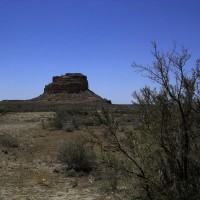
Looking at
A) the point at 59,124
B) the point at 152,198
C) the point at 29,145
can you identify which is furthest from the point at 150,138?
the point at 59,124

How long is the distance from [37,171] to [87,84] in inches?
4079

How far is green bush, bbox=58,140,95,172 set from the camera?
14031mm

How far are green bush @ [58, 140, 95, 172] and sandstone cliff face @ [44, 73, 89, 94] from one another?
98.7 metres

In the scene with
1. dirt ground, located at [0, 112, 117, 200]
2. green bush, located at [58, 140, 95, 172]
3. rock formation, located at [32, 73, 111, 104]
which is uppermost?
rock formation, located at [32, 73, 111, 104]

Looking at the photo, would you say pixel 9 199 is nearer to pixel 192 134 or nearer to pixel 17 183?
pixel 17 183

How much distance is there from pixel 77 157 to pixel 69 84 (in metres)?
100

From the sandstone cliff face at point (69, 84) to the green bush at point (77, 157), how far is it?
324 ft

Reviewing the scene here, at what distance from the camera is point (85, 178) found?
504 inches

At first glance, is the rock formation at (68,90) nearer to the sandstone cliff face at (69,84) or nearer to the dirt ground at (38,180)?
the sandstone cliff face at (69,84)

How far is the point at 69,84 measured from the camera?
114 m

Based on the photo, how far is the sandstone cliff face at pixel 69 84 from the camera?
11400 centimetres

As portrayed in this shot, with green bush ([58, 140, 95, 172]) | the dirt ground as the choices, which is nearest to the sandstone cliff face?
the dirt ground

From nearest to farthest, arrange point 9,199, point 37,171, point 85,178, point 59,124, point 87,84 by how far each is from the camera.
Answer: point 9,199 < point 85,178 < point 37,171 < point 59,124 < point 87,84

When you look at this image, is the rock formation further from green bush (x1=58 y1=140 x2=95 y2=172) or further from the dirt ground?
green bush (x1=58 y1=140 x2=95 y2=172)
